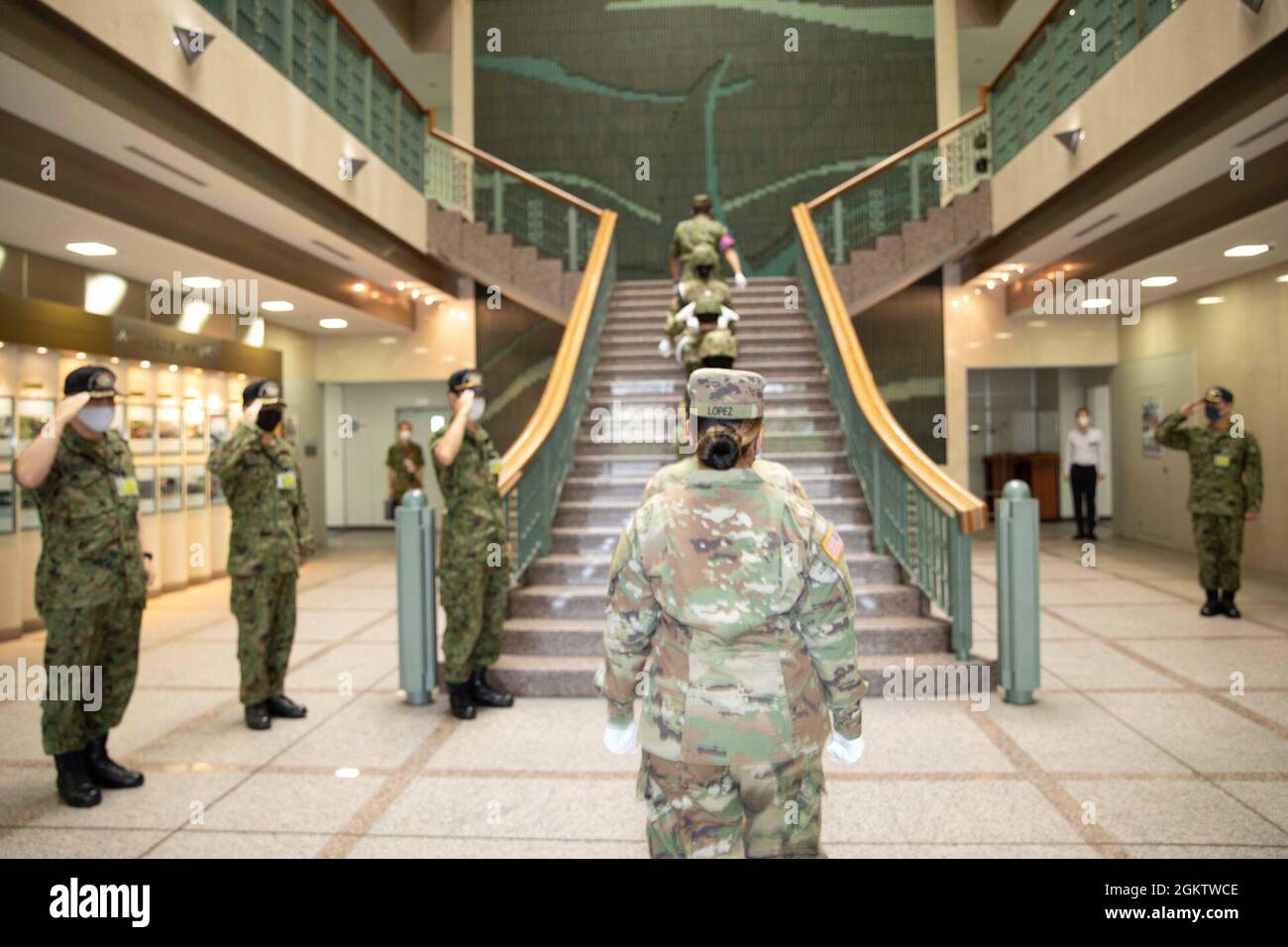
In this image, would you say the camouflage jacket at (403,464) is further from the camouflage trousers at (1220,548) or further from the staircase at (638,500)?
the camouflage trousers at (1220,548)

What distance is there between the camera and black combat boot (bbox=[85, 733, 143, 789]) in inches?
148

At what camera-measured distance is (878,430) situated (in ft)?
20.1

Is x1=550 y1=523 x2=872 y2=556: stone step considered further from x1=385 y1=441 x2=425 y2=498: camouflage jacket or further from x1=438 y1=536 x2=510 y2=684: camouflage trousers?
x1=385 y1=441 x2=425 y2=498: camouflage jacket

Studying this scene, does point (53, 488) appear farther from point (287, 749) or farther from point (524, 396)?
point (524, 396)

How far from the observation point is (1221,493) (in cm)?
705

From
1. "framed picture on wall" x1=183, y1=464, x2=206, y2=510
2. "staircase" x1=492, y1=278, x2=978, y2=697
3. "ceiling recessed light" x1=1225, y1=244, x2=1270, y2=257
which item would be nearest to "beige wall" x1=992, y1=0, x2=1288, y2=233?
"ceiling recessed light" x1=1225, y1=244, x2=1270, y2=257

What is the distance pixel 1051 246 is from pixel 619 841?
8963 millimetres

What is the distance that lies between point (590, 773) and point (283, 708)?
1.97 m

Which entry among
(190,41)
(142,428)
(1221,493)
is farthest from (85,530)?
(1221,493)

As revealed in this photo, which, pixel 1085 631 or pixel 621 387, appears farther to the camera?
pixel 621 387

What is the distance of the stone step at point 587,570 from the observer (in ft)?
19.6

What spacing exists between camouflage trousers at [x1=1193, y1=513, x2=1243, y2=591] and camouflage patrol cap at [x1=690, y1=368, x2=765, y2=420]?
6.64 metres

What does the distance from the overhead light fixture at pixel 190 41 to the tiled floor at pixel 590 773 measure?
4098 millimetres

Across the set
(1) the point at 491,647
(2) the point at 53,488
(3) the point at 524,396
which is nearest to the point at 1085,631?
(1) the point at 491,647
